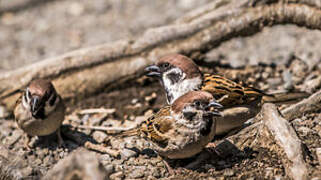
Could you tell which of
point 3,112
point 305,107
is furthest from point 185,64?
point 3,112

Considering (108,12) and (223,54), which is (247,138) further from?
(108,12)

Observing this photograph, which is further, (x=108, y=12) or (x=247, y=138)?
(x=108, y=12)

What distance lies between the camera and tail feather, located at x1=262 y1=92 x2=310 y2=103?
5430 millimetres

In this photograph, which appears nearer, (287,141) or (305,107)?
(287,141)

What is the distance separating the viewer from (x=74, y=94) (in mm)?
6848

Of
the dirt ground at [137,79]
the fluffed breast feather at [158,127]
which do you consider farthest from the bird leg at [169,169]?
the fluffed breast feather at [158,127]

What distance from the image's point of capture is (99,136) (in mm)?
5805

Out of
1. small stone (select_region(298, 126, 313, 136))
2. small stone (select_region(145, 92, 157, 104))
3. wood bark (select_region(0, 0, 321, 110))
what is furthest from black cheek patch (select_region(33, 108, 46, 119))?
small stone (select_region(298, 126, 313, 136))

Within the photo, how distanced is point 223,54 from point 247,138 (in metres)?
3.38

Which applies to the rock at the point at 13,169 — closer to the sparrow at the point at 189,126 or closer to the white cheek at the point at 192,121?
the sparrow at the point at 189,126

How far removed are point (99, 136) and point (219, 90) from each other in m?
1.87

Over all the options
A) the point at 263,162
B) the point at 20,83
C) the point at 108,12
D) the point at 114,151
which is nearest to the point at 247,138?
the point at 263,162

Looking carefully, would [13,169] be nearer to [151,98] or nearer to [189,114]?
[189,114]

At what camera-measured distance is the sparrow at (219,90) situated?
16.7 feet
